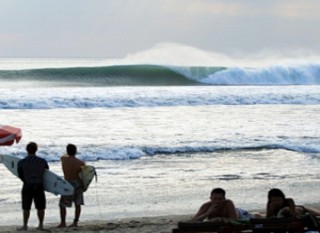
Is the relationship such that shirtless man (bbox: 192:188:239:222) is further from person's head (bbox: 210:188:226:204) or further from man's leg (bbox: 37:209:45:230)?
man's leg (bbox: 37:209:45:230)

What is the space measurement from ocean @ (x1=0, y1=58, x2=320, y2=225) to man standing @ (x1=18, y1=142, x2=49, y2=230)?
0.76 metres

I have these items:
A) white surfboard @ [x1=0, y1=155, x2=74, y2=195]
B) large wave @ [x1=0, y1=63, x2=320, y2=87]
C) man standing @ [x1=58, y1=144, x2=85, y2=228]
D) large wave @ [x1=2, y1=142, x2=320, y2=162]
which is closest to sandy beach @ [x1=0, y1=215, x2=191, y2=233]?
man standing @ [x1=58, y1=144, x2=85, y2=228]

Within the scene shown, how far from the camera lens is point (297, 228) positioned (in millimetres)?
8555

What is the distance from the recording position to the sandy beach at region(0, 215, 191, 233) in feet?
34.8

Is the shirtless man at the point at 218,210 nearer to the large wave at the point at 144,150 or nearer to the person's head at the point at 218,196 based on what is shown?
the person's head at the point at 218,196

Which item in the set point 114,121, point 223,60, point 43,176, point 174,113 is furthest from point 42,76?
point 43,176

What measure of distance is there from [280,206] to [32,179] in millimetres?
3524

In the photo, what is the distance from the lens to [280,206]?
8945 millimetres

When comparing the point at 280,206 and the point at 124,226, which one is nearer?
the point at 280,206

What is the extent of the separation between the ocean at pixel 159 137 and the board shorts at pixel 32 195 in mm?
754

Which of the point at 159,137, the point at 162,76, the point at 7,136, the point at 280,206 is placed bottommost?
the point at 280,206

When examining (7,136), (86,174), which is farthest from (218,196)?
(7,136)

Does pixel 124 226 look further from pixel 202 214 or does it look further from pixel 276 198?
pixel 276 198

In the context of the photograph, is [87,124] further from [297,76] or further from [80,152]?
[297,76]
